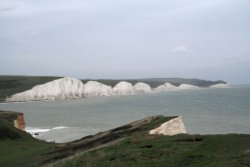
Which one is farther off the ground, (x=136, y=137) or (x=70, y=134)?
(x=136, y=137)

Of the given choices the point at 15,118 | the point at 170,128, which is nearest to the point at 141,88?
Answer: the point at 15,118

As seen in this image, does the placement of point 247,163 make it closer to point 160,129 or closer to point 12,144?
point 160,129

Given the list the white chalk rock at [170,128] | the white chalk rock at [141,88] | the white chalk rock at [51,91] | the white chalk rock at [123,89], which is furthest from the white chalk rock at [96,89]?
the white chalk rock at [170,128]

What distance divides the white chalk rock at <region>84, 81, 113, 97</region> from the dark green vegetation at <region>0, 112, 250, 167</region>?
13122cm

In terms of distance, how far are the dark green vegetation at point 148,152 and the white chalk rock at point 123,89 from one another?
14606 centimetres

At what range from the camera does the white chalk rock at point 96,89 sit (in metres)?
155

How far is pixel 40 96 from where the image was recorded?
143375 mm

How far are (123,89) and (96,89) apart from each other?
15726 mm

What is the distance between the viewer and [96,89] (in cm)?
16100

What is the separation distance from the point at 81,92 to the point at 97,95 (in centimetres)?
1051

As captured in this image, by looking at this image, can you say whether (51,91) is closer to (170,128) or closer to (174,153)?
(170,128)

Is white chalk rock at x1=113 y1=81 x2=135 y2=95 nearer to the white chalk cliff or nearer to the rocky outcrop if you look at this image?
the white chalk cliff

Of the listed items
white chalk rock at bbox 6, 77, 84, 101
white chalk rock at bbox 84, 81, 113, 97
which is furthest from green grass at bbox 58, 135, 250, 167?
white chalk rock at bbox 84, 81, 113, 97

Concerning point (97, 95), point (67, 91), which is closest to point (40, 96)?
point (67, 91)
